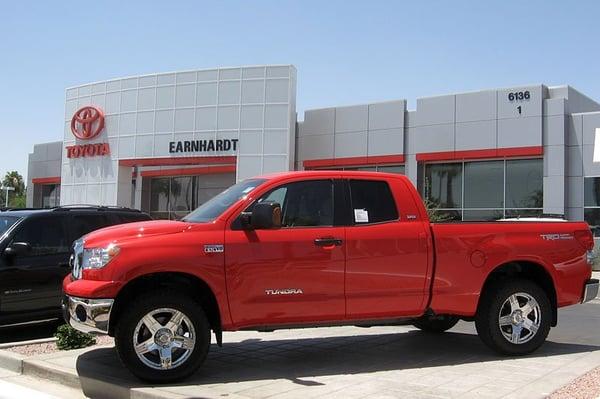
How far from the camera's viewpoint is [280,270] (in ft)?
20.3

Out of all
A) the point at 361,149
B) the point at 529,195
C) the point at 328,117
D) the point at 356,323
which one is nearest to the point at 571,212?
the point at 529,195

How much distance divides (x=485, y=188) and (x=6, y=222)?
21.7 m

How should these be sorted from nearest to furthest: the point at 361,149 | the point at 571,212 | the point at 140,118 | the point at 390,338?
the point at 390,338, the point at 571,212, the point at 361,149, the point at 140,118

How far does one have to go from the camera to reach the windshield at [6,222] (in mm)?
8912

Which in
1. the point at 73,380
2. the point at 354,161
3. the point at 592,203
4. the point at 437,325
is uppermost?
the point at 354,161

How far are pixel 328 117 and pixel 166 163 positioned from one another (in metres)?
9.51

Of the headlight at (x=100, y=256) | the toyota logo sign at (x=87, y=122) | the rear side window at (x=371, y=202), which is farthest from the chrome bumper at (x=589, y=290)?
the toyota logo sign at (x=87, y=122)

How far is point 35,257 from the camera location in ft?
28.8

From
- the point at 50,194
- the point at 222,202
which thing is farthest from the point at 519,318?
the point at 50,194

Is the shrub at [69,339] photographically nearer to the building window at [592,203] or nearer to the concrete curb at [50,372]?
the concrete curb at [50,372]

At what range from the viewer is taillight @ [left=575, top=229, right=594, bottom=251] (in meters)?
7.50

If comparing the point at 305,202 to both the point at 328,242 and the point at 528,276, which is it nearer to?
the point at 328,242

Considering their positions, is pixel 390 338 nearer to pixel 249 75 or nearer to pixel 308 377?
pixel 308 377

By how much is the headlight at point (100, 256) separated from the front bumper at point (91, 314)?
33 centimetres
